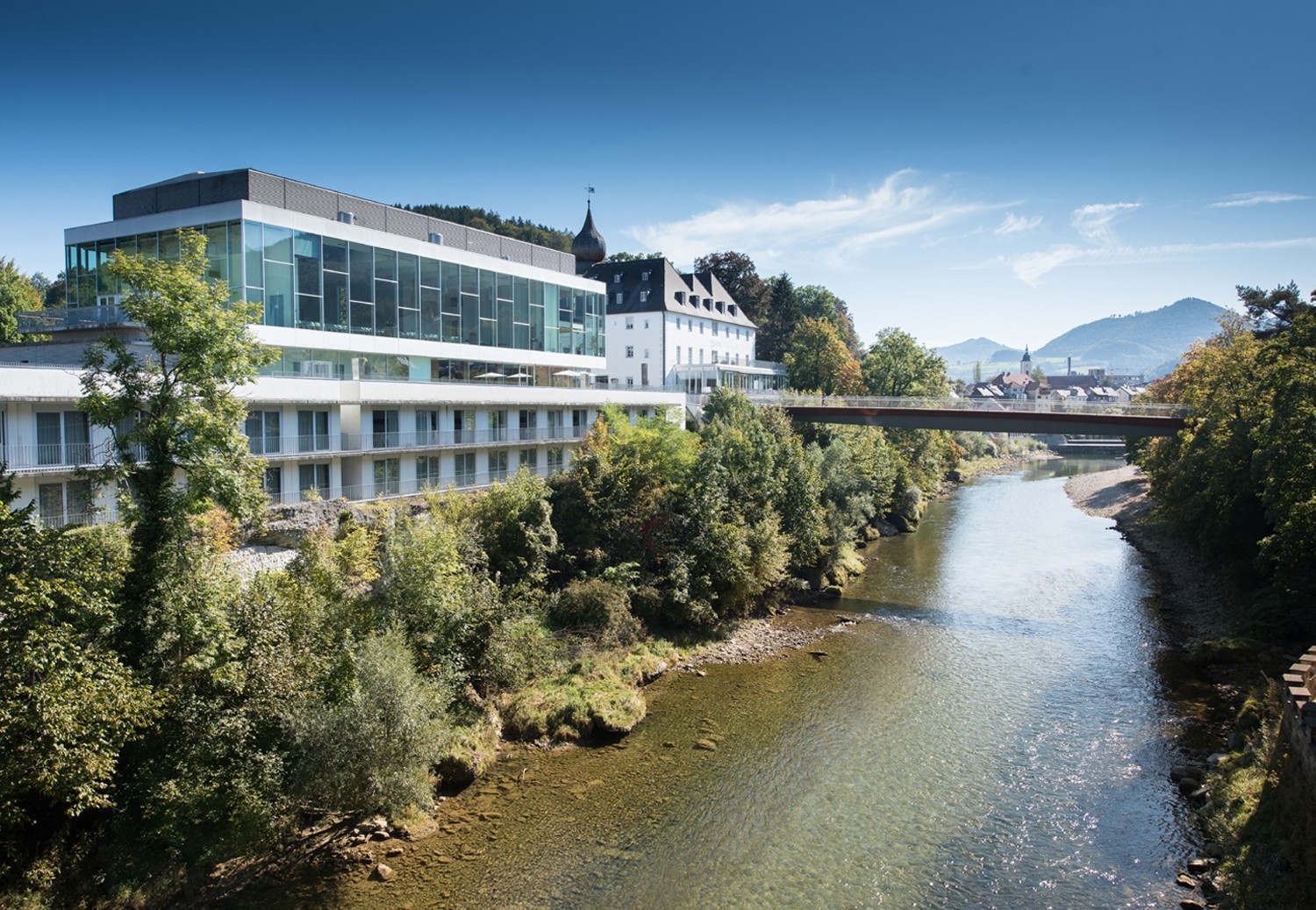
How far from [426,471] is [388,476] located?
2.24m

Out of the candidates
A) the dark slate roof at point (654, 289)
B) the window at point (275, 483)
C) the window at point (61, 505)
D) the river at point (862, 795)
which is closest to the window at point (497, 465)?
the window at point (275, 483)

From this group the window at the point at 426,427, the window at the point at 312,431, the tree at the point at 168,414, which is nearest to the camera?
the tree at the point at 168,414

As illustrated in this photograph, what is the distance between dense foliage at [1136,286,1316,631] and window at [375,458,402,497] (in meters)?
31.2

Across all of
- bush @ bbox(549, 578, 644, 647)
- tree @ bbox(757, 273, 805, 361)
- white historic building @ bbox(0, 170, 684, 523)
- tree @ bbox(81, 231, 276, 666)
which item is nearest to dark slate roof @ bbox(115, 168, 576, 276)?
white historic building @ bbox(0, 170, 684, 523)

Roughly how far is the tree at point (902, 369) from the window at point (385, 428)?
47.3 metres

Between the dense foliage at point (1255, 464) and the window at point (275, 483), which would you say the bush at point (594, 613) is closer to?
the window at point (275, 483)

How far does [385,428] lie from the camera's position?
3447 centimetres

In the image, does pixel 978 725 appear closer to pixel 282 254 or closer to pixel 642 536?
pixel 642 536

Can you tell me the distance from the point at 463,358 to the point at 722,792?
26.0 m

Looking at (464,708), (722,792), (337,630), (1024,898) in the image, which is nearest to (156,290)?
(337,630)

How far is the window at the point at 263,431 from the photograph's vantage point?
28.5 m

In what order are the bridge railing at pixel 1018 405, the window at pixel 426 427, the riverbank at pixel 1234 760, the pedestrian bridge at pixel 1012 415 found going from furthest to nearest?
the bridge railing at pixel 1018 405 < the pedestrian bridge at pixel 1012 415 < the window at pixel 426 427 < the riverbank at pixel 1234 760

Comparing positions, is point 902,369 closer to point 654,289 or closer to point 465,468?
point 654,289

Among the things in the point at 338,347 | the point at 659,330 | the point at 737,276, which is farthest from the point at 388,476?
the point at 737,276
